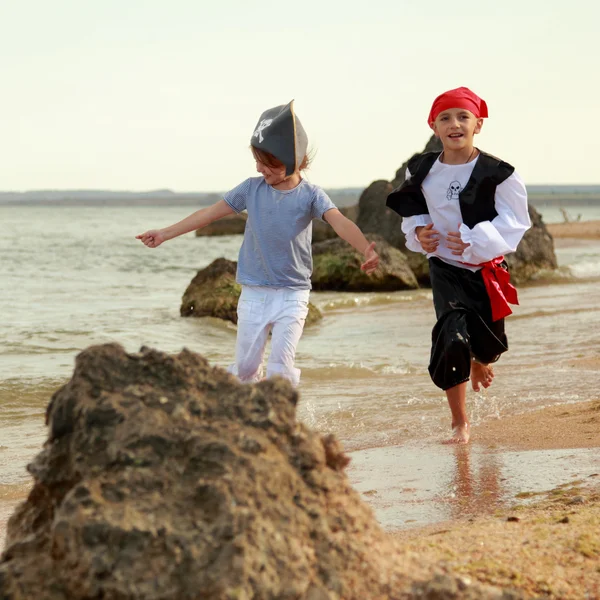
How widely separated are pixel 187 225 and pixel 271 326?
0.67m

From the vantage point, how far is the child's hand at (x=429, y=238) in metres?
4.93

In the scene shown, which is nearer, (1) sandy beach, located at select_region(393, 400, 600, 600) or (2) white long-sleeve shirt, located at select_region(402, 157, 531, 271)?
(1) sandy beach, located at select_region(393, 400, 600, 600)

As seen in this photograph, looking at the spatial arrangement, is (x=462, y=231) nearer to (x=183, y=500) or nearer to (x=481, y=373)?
(x=481, y=373)

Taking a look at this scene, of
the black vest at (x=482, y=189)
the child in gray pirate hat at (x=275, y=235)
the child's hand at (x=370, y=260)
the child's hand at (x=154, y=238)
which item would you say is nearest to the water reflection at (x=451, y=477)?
the child in gray pirate hat at (x=275, y=235)

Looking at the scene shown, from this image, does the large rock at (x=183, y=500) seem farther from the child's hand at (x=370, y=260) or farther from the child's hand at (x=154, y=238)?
the child's hand at (x=154, y=238)

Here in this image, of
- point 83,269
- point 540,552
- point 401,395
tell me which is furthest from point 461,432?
point 83,269

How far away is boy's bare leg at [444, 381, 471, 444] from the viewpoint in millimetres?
4957

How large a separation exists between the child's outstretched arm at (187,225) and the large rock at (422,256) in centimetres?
1131

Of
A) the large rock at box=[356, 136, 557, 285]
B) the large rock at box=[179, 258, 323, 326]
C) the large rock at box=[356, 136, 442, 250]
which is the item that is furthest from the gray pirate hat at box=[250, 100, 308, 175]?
the large rock at box=[356, 136, 442, 250]

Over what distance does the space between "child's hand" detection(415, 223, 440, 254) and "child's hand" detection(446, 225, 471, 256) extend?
0.09m

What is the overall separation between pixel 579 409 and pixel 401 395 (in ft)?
4.81

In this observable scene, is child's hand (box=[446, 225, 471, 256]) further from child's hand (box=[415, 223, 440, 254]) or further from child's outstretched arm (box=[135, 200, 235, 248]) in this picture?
child's outstretched arm (box=[135, 200, 235, 248])

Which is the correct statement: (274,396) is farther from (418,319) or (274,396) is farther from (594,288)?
(594,288)

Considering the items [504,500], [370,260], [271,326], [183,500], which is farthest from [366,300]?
[183,500]
